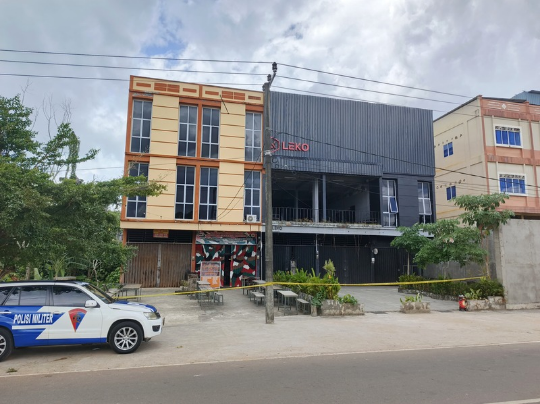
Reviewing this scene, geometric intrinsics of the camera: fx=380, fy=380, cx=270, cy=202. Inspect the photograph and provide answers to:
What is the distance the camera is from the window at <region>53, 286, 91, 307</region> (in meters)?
7.75

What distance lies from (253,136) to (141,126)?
6.57 meters

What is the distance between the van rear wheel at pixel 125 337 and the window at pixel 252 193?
14.6 m

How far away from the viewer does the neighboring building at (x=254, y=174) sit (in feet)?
70.5

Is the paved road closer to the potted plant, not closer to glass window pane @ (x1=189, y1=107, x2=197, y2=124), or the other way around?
the potted plant

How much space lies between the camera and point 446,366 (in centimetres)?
696

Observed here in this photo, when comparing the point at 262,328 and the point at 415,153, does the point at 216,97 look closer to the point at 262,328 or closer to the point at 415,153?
the point at 415,153

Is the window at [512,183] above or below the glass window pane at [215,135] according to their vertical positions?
below

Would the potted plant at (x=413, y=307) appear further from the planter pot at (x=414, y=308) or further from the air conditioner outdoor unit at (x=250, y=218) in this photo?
the air conditioner outdoor unit at (x=250, y=218)

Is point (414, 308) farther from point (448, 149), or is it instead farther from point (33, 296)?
point (448, 149)

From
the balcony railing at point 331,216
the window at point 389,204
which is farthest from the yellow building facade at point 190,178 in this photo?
the window at point 389,204

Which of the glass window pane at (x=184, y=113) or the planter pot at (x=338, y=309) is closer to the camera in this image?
the planter pot at (x=338, y=309)

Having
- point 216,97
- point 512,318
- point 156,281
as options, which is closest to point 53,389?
point 512,318

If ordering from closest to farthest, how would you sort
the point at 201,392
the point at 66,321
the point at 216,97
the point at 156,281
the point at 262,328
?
the point at 201,392 < the point at 66,321 < the point at 262,328 < the point at 156,281 < the point at 216,97

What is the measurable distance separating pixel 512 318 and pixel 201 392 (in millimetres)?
12315
